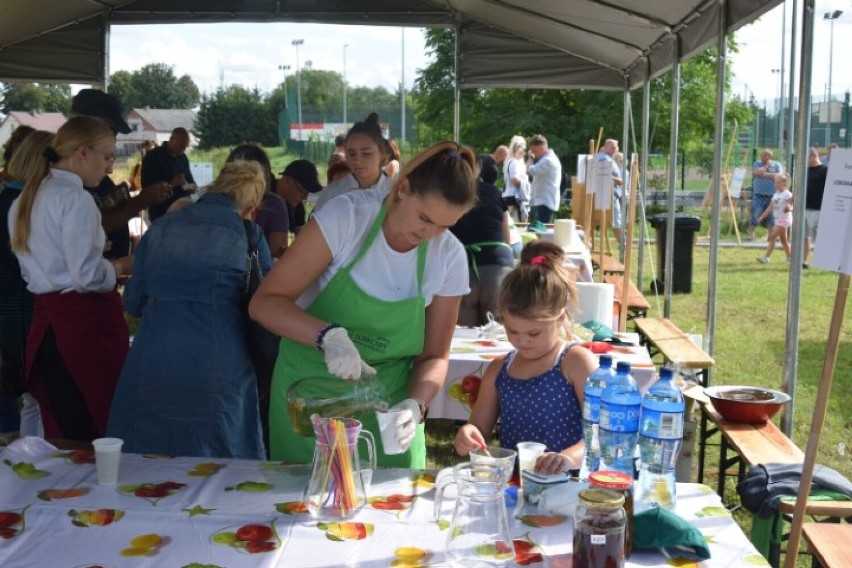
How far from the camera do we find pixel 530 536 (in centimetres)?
162

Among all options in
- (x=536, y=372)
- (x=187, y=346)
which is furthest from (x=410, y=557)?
(x=187, y=346)

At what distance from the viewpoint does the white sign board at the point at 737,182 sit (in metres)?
15.9

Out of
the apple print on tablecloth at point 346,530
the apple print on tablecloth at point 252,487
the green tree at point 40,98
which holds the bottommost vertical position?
the apple print on tablecloth at point 346,530

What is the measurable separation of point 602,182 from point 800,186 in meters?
2.31

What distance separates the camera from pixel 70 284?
2.98m

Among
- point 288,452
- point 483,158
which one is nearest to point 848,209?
point 288,452

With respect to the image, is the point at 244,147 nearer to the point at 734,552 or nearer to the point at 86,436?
the point at 86,436

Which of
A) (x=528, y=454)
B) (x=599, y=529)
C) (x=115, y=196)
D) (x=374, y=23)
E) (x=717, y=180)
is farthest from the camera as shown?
(x=374, y=23)

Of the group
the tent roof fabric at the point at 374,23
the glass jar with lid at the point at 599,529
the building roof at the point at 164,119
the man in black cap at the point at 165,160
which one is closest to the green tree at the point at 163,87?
the building roof at the point at 164,119

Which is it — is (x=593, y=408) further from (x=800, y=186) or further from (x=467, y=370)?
(x=800, y=186)

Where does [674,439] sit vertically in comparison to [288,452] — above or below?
above

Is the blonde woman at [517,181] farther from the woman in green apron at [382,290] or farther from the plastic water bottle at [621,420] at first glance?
the plastic water bottle at [621,420]

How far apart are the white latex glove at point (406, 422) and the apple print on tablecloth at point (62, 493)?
A: 0.63m

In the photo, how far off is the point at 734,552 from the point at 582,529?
37cm
